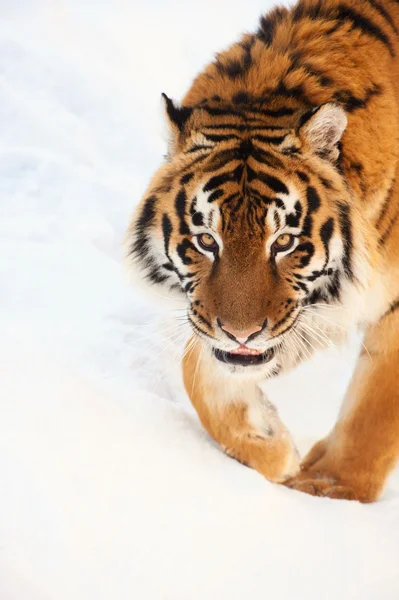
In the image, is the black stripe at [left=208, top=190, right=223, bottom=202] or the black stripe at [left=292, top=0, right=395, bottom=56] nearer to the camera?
the black stripe at [left=208, top=190, right=223, bottom=202]

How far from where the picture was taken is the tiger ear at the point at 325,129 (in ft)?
5.11

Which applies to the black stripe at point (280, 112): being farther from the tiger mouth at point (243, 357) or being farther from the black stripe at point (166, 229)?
the tiger mouth at point (243, 357)

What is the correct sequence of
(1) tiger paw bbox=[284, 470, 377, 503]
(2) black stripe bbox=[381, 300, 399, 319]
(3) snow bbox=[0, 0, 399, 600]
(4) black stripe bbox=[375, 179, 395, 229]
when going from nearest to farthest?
(3) snow bbox=[0, 0, 399, 600] < (4) black stripe bbox=[375, 179, 395, 229] < (2) black stripe bbox=[381, 300, 399, 319] < (1) tiger paw bbox=[284, 470, 377, 503]

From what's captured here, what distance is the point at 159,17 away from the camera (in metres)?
5.49

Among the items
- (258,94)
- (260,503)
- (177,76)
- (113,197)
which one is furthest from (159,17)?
(260,503)

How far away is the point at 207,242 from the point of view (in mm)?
1625

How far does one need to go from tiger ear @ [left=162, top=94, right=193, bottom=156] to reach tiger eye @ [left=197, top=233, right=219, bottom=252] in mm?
254

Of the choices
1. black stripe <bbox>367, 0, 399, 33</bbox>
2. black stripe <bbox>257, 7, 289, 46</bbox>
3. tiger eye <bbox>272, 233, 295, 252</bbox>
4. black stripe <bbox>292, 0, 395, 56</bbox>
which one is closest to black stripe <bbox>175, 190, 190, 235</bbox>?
tiger eye <bbox>272, 233, 295, 252</bbox>

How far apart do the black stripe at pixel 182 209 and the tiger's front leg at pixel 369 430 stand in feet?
2.12

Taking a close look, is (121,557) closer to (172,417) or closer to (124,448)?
(124,448)

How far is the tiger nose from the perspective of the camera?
5.29ft

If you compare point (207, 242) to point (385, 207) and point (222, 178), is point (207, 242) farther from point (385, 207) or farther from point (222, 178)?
point (385, 207)

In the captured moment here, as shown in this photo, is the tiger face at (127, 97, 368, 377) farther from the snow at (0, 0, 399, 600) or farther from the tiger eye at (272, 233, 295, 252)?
the snow at (0, 0, 399, 600)

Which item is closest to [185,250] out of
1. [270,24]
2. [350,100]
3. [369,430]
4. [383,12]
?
[350,100]
